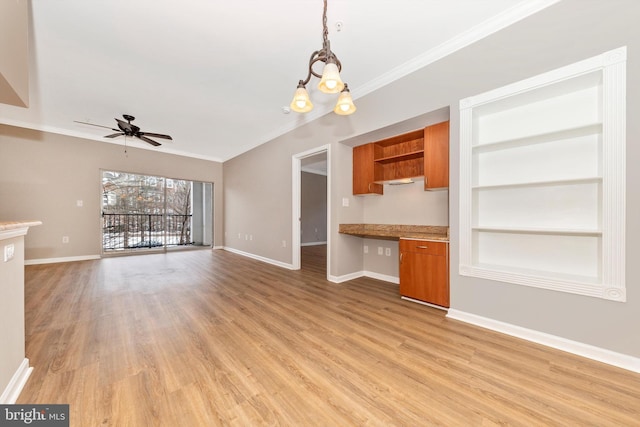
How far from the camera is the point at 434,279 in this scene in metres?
2.73

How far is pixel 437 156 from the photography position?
2.83 m

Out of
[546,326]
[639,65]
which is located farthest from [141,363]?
[639,65]

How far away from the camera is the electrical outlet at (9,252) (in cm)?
128

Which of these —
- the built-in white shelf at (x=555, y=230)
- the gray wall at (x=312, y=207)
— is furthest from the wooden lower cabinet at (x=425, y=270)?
the gray wall at (x=312, y=207)

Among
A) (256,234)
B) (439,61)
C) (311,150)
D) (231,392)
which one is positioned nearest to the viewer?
(231,392)

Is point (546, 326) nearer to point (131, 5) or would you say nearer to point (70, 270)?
point (131, 5)

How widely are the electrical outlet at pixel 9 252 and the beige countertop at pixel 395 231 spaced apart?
3.20 meters

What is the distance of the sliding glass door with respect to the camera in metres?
6.54

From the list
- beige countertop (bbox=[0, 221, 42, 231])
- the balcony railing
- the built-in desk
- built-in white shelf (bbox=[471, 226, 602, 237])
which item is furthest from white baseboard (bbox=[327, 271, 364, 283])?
the balcony railing

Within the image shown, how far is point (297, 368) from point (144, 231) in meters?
7.71

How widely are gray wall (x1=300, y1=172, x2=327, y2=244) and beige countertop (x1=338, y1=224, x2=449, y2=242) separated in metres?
4.68

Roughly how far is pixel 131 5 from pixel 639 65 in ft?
13.0

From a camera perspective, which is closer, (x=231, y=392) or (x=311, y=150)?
(x=231, y=392)

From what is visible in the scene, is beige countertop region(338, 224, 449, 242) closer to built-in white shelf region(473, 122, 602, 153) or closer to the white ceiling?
built-in white shelf region(473, 122, 602, 153)
